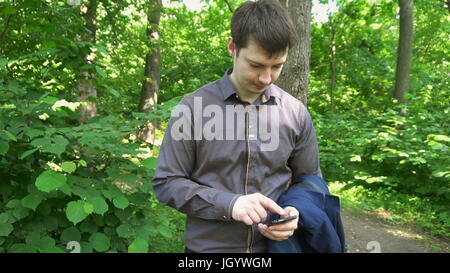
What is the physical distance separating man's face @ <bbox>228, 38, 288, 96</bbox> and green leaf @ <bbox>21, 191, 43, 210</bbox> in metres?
1.43

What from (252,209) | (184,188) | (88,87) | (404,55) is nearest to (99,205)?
(184,188)

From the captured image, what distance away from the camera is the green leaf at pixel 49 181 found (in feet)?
6.56

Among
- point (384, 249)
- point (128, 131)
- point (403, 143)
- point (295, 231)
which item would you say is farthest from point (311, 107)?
point (295, 231)

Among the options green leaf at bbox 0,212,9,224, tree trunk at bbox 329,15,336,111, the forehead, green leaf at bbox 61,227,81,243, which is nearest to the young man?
the forehead

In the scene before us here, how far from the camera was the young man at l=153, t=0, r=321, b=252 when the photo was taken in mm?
1487

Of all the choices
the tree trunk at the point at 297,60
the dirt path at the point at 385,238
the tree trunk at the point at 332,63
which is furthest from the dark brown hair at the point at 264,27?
the tree trunk at the point at 332,63

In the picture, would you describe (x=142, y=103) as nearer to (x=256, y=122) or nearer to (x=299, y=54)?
(x=299, y=54)

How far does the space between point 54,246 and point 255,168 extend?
4.70ft

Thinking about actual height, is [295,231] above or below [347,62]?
below

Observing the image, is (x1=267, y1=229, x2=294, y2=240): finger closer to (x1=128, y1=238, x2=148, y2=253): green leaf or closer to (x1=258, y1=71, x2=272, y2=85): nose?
(x1=258, y1=71, x2=272, y2=85): nose

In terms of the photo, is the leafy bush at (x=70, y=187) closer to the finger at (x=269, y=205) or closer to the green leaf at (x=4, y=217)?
the green leaf at (x=4, y=217)

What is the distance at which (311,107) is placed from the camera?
42.4 feet

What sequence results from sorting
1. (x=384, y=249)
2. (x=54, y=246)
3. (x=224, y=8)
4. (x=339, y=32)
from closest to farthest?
(x=54, y=246), (x=384, y=249), (x=339, y=32), (x=224, y=8)

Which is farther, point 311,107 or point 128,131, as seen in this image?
point 311,107
